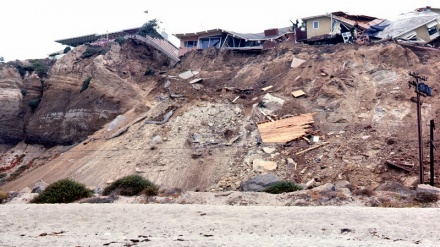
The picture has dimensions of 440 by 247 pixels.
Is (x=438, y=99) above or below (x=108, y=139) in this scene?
above

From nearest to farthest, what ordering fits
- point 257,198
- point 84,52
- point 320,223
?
point 320,223 < point 257,198 < point 84,52

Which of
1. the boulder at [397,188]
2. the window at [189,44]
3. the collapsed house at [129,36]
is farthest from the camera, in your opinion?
the collapsed house at [129,36]

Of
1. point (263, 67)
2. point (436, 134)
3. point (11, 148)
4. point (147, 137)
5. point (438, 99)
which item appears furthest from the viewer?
point (11, 148)

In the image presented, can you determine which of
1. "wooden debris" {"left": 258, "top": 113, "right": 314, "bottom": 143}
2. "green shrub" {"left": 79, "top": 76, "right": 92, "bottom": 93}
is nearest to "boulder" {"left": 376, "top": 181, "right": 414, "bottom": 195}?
"wooden debris" {"left": 258, "top": 113, "right": 314, "bottom": 143}

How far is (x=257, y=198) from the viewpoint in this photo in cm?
1659

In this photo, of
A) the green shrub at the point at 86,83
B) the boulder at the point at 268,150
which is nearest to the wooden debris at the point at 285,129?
the boulder at the point at 268,150

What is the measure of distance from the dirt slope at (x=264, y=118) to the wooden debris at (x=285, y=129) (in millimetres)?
600

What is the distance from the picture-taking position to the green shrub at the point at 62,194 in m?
18.2

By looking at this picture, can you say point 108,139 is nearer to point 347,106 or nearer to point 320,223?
point 347,106

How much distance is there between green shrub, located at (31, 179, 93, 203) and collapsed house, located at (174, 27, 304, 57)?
25475mm

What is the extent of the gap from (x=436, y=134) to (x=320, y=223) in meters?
15.5

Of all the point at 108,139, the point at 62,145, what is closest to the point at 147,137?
the point at 108,139

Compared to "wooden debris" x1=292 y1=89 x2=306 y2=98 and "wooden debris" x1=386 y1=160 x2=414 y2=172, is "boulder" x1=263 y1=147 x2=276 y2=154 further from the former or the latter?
"wooden debris" x1=386 y1=160 x2=414 y2=172

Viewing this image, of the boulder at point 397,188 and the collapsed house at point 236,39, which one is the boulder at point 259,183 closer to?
the boulder at point 397,188
